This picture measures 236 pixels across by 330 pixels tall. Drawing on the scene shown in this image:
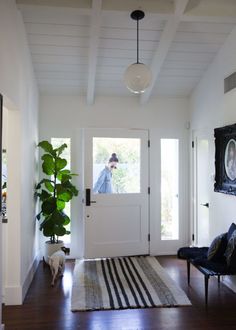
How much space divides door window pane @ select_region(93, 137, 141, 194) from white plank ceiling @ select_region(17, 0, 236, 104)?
75 centimetres

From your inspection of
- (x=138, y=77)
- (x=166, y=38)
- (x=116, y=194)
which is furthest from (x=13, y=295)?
(x=166, y=38)

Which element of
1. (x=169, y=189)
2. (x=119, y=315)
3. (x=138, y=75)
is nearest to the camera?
(x=119, y=315)

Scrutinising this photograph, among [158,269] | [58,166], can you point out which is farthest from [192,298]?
[58,166]

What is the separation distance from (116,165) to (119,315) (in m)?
2.36

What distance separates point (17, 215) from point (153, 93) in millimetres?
2886

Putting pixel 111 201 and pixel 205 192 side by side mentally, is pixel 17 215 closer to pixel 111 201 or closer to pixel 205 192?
pixel 111 201

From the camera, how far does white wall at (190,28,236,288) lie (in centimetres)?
350

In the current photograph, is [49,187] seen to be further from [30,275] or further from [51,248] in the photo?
[30,275]

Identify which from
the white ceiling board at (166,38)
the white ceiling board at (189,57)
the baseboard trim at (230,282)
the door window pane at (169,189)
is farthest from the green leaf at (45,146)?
the baseboard trim at (230,282)

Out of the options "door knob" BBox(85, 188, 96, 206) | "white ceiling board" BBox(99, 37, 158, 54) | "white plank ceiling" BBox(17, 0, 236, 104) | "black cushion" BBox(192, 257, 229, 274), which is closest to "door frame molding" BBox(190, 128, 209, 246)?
"white plank ceiling" BBox(17, 0, 236, 104)

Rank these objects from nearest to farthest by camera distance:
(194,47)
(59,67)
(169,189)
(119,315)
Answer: (119,315), (194,47), (59,67), (169,189)

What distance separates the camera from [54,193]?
4.23 meters

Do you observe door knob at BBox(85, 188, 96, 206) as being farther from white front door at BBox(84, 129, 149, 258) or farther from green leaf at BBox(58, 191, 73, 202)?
green leaf at BBox(58, 191, 73, 202)

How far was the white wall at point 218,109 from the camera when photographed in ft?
11.5
